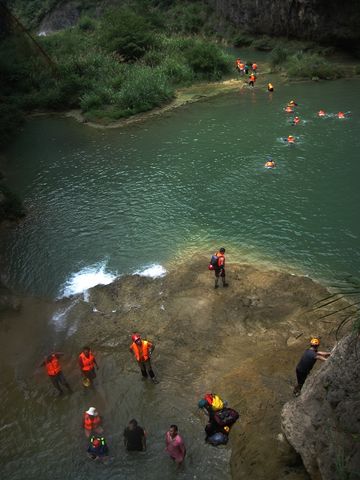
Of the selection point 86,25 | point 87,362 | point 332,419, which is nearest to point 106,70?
point 86,25

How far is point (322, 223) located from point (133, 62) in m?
33.1

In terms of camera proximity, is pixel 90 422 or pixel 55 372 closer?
pixel 90 422

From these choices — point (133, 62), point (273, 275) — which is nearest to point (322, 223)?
point (273, 275)

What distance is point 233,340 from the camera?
44.5 ft

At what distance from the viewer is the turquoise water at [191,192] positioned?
18500 mm

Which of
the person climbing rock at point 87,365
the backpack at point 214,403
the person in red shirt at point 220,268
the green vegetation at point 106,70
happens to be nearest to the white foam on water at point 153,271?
the person in red shirt at point 220,268

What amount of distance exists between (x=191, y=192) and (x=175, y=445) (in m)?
15.4

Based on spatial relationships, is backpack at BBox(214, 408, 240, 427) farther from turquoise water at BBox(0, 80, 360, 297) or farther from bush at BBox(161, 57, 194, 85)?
bush at BBox(161, 57, 194, 85)

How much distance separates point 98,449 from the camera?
1040 centimetres

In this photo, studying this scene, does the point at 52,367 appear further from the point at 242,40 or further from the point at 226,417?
the point at 242,40

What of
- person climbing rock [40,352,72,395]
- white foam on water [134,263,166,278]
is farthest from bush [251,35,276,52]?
person climbing rock [40,352,72,395]

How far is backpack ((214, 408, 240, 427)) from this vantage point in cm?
1037

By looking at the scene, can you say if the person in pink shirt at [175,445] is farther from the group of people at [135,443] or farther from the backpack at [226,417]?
the backpack at [226,417]

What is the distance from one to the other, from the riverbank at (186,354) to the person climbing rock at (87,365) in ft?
1.16
